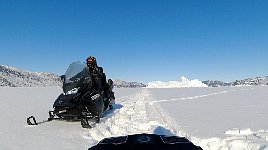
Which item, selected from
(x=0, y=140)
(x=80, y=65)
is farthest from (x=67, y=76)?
(x=0, y=140)

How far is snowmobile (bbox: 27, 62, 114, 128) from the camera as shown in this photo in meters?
8.02

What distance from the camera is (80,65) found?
9.49 metres

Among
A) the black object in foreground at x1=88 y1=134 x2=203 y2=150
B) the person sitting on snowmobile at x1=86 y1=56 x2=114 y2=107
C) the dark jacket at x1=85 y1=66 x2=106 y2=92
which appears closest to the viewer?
the black object in foreground at x1=88 y1=134 x2=203 y2=150

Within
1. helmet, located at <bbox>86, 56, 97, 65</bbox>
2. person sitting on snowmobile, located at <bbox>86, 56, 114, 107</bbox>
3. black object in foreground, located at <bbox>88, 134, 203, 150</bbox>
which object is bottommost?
black object in foreground, located at <bbox>88, 134, 203, 150</bbox>

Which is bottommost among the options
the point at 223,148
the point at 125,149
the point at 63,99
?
the point at 223,148

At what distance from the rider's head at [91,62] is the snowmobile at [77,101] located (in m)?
0.33

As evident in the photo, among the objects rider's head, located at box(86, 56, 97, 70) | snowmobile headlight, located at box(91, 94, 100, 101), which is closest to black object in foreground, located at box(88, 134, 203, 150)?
snowmobile headlight, located at box(91, 94, 100, 101)

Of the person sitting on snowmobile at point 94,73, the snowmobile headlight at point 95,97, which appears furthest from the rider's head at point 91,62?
the snowmobile headlight at point 95,97

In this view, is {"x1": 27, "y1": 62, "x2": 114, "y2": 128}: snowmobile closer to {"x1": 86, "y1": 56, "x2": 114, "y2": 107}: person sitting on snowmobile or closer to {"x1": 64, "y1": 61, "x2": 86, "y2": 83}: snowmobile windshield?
{"x1": 64, "y1": 61, "x2": 86, "y2": 83}: snowmobile windshield

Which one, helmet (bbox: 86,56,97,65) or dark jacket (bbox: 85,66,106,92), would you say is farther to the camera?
helmet (bbox: 86,56,97,65)

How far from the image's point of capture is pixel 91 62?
381 inches

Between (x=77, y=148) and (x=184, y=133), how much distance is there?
2.57m

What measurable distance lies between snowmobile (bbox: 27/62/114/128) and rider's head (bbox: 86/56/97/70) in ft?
1.08

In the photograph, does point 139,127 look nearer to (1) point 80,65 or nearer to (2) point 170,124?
(2) point 170,124
